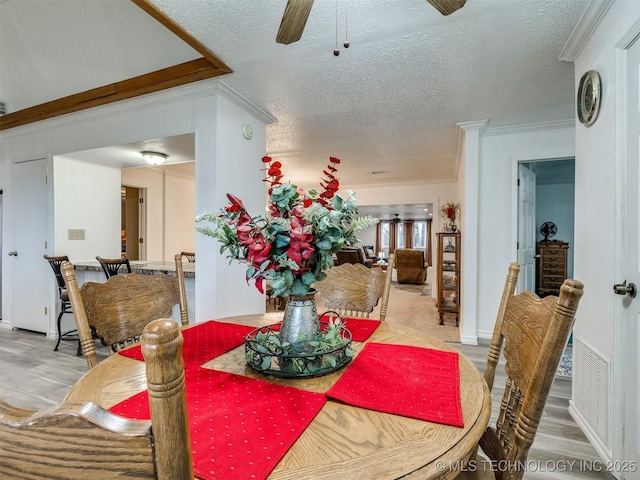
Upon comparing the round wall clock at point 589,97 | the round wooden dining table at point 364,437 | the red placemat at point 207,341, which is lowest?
the round wooden dining table at point 364,437

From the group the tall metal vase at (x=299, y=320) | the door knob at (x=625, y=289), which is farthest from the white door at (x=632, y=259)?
the tall metal vase at (x=299, y=320)

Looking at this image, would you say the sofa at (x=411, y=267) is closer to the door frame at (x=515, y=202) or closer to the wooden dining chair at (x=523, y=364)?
the door frame at (x=515, y=202)

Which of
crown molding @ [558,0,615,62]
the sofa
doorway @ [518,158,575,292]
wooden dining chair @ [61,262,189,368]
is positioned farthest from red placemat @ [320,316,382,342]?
the sofa

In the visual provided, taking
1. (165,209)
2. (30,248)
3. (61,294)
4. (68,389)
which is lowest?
(68,389)

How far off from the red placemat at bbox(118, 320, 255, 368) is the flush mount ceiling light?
2601 millimetres

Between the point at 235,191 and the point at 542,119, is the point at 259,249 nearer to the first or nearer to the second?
the point at 235,191

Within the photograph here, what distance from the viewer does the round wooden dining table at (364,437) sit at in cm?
57

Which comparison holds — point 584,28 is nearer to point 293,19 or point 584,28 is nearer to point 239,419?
point 293,19

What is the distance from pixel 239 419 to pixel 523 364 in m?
0.73

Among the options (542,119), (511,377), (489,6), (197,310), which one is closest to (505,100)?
(542,119)

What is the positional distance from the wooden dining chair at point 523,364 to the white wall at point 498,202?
103 inches

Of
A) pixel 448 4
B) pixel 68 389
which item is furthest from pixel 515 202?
pixel 68 389

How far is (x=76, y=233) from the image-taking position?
357 centimetres

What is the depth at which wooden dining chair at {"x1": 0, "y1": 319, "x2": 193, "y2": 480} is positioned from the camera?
0.32m
